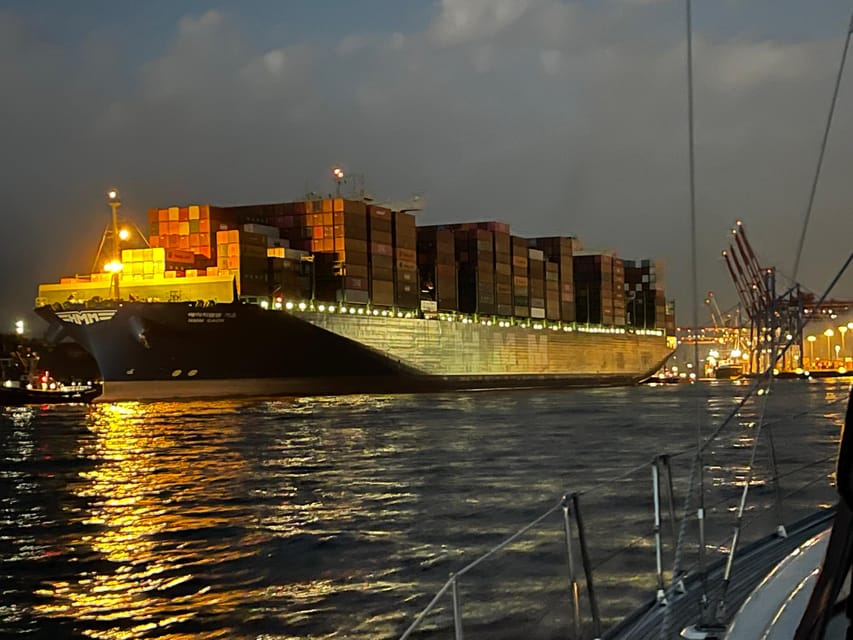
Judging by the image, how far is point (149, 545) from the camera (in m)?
10.3

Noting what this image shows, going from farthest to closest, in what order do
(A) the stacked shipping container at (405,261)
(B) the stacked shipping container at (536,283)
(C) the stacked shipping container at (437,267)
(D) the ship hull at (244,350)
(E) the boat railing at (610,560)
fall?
(B) the stacked shipping container at (536,283), (C) the stacked shipping container at (437,267), (A) the stacked shipping container at (405,261), (D) the ship hull at (244,350), (E) the boat railing at (610,560)

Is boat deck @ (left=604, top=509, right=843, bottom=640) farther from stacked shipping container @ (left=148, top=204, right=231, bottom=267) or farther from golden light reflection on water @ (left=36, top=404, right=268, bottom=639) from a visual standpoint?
stacked shipping container @ (left=148, top=204, right=231, bottom=267)

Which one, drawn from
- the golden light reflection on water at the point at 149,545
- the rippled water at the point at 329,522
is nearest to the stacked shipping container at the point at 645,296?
the rippled water at the point at 329,522

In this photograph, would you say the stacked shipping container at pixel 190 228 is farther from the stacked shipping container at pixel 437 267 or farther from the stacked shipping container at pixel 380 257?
the stacked shipping container at pixel 437 267

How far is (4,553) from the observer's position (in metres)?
10.2

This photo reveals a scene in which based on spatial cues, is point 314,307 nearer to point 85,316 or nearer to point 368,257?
point 368,257

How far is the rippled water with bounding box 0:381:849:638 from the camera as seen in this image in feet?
23.7

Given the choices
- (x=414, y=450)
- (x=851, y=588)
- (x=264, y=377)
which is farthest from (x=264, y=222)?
(x=851, y=588)

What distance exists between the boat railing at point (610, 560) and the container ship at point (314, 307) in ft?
98.4

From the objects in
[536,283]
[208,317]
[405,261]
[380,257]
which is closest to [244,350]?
[208,317]

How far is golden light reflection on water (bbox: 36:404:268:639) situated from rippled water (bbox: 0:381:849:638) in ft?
0.09

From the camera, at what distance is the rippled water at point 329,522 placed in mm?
7230

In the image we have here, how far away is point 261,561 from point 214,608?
1.77 m

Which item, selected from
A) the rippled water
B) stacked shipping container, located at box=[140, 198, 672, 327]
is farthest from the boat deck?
stacked shipping container, located at box=[140, 198, 672, 327]
